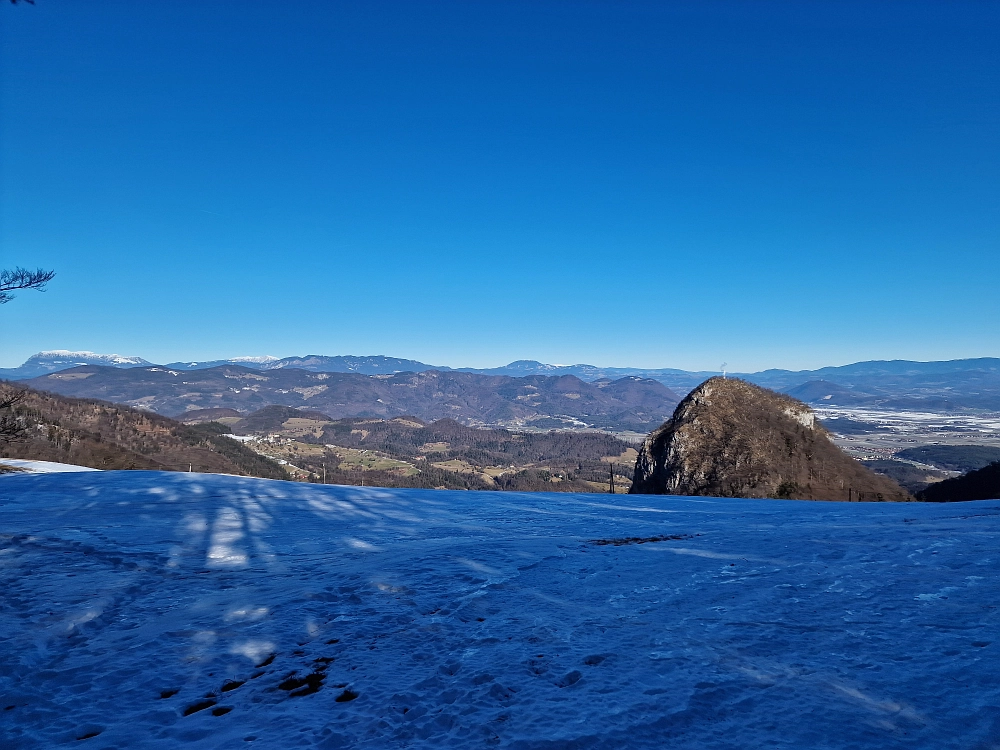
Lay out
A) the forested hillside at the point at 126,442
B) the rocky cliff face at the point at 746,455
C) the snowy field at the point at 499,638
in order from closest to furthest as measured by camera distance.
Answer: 1. the snowy field at the point at 499,638
2. the rocky cliff face at the point at 746,455
3. the forested hillside at the point at 126,442

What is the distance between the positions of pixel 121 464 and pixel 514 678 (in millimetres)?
94543

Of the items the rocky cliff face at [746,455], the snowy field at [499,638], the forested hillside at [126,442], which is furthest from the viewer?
the forested hillside at [126,442]

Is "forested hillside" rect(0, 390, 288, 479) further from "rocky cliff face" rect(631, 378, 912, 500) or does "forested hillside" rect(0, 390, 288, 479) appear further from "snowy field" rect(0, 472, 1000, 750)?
"snowy field" rect(0, 472, 1000, 750)

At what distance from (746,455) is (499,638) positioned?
234 ft

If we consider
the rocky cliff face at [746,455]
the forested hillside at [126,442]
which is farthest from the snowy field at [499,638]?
the forested hillside at [126,442]

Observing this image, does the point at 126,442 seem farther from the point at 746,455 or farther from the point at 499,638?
the point at 499,638

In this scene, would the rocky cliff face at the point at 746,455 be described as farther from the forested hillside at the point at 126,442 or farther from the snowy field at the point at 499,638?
the forested hillside at the point at 126,442

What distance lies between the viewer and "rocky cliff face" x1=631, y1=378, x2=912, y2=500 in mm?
62781

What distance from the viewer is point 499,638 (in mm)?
3887

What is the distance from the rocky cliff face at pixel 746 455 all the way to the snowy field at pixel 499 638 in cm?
5978

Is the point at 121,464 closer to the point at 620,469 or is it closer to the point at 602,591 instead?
the point at 602,591

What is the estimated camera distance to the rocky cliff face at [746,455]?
62781 mm

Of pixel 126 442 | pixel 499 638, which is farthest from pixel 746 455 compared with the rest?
pixel 126 442

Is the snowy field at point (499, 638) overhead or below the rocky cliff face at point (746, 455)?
overhead
